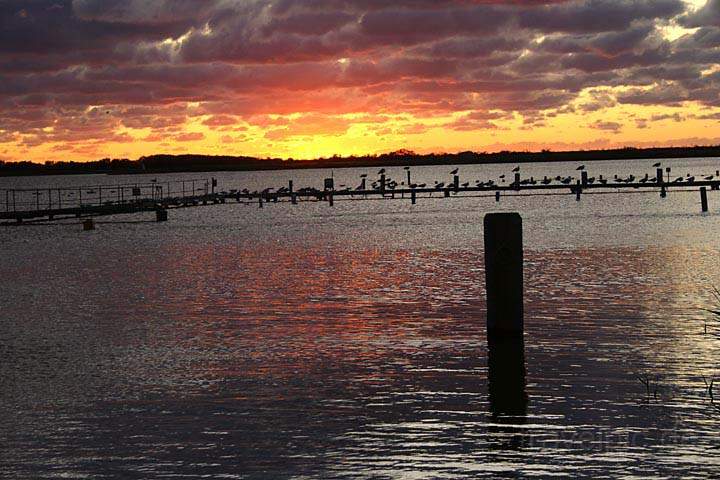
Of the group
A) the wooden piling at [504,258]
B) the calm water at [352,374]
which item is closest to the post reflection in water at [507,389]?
the calm water at [352,374]

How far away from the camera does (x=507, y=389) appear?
47.8ft

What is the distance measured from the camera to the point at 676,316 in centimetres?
2134

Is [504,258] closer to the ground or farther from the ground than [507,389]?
farther from the ground

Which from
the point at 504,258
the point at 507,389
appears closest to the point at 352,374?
the point at 507,389

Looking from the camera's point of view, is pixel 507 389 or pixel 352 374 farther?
pixel 352 374

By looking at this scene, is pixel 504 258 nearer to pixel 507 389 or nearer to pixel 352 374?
pixel 507 389

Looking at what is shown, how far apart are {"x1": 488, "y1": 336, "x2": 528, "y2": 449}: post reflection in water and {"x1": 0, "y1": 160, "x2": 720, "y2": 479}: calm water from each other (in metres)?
0.06

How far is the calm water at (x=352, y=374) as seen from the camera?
36.9 feet

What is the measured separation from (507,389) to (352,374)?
265cm

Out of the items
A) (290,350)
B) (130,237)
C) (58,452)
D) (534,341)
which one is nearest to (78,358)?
(290,350)

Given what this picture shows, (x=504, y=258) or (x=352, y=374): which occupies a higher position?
(x=504, y=258)

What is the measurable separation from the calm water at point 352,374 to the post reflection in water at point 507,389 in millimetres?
58

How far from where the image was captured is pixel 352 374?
52.5 ft

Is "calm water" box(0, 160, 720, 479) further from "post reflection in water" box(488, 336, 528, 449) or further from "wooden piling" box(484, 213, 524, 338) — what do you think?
"wooden piling" box(484, 213, 524, 338)
